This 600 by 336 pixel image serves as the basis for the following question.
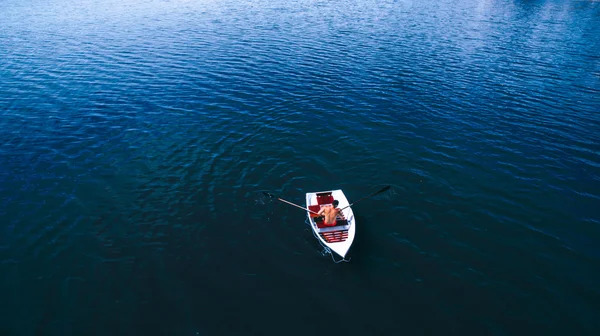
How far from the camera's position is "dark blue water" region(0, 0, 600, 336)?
17.5 metres

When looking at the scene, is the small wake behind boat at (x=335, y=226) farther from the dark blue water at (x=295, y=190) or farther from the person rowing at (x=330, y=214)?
the dark blue water at (x=295, y=190)

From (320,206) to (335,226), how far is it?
2.27 m

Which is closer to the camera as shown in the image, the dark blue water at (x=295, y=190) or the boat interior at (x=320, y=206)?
the dark blue water at (x=295, y=190)

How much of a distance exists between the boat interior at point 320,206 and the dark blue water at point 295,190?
1360 millimetres

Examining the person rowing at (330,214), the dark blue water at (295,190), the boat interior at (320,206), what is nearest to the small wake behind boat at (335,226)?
the boat interior at (320,206)

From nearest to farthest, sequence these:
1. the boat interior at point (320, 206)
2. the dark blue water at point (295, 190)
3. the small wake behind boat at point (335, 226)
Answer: the dark blue water at point (295, 190)
the small wake behind boat at point (335, 226)
the boat interior at point (320, 206)

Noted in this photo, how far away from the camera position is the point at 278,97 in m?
40.5

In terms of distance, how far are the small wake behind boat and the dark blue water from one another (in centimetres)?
117

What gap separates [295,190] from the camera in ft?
84.5

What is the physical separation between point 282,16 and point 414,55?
4401 centimetres

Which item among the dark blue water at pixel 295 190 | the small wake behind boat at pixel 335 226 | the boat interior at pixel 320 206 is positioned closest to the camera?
the dark blue water at pixel 295 190

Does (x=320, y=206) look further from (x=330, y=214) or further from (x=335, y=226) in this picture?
(x=335, y=226)

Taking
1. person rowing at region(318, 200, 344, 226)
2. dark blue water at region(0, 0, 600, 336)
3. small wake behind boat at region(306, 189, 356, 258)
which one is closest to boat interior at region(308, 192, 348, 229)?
small wake behind boat at region(306, 189, 356, 258)

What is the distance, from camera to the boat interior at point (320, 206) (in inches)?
837
